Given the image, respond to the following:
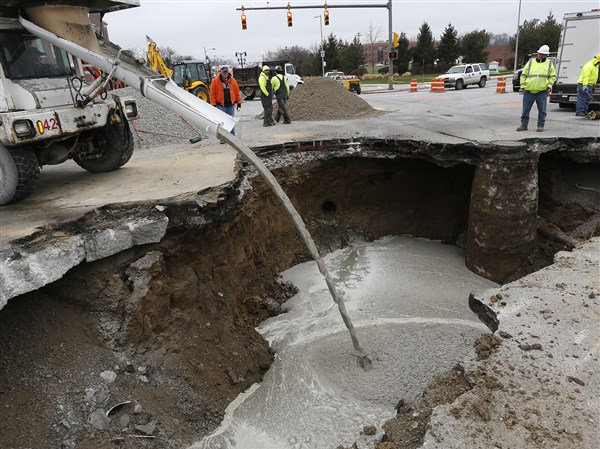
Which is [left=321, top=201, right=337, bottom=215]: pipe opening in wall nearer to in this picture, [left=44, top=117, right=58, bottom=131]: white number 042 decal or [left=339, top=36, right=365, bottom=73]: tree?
[left=44, top=117, right=58, bottom=131]: white number 042 decal

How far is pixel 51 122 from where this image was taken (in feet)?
17.8

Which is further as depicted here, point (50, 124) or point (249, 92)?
point (249, 92)

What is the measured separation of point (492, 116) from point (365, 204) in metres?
5.03

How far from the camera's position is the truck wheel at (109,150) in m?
7.04

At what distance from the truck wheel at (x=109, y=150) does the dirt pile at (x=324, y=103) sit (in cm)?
721

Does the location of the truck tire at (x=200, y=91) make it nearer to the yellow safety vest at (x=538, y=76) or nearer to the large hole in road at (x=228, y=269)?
the large hole in road at (x=228, y=269)

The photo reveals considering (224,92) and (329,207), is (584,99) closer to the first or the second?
(329,207)

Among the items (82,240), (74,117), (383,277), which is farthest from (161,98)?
(383,277)

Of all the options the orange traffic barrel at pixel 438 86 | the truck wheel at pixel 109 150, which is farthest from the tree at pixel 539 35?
the truck wheel at pixel 109 150

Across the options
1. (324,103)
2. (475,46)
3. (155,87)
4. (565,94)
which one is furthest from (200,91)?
(475,46)

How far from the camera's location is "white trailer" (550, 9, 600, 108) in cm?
1273

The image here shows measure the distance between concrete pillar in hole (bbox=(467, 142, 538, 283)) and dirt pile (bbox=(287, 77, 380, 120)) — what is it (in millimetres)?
6118

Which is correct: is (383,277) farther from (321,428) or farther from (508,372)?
(508,372)

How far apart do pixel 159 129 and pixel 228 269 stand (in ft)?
21.6
